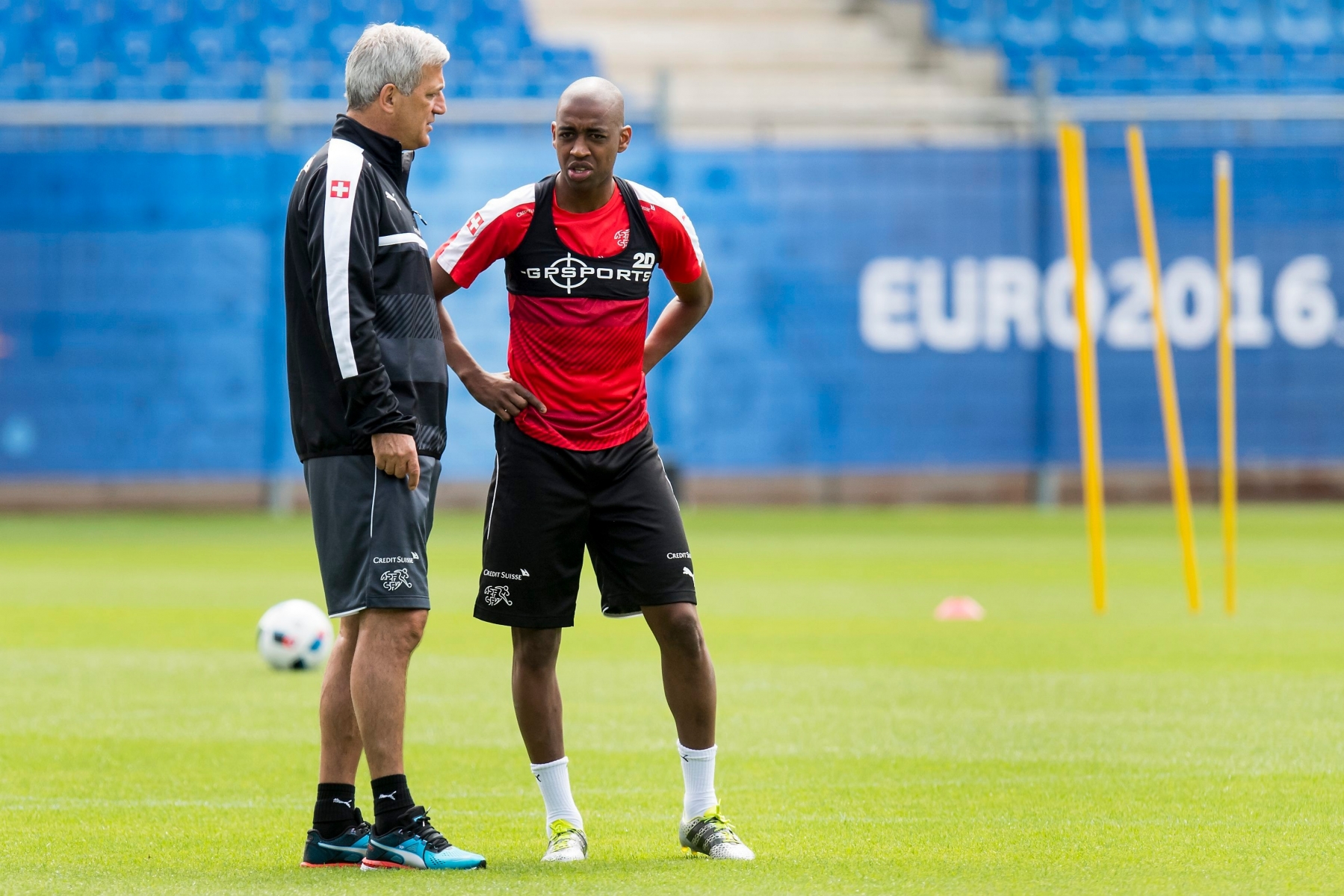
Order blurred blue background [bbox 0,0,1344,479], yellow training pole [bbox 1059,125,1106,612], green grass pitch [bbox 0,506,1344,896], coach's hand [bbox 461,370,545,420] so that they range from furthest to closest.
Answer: blurred blue background [bbox 0,0,1344,479] → yellow training pole [bbox 1059,125,1106,612] → coach's hand [bbox 461,370,545,420] → green grass pitch [bbox 0,506,1344,896]

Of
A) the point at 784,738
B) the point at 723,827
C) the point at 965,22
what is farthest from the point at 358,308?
the point at 965,22

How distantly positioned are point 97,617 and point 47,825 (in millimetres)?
5486

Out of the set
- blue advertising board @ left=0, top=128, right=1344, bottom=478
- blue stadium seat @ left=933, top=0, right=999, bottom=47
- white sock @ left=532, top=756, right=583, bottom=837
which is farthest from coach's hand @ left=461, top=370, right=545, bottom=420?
blue stadium seat @ left=933, top=0, right=999, bottom=47

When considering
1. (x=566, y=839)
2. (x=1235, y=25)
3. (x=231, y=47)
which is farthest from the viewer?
(x=1235, y=25)

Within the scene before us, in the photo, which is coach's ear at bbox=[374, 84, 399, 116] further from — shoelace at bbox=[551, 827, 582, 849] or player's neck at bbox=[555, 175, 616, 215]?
shoelace at bbox=[551, 827, 582, 849]

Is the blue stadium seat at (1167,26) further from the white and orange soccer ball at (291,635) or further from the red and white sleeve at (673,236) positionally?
the red and white sleeve at (673,236)

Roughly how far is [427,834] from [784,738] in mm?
2356

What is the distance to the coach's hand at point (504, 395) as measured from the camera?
4.74 meters

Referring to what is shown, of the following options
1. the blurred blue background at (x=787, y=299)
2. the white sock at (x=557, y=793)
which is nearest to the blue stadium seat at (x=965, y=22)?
the blurred blue background at (x=787, y=299)

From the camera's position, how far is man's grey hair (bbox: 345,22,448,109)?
14.9 ft

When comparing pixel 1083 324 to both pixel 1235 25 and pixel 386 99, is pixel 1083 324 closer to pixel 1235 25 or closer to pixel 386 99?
pixel 386 99

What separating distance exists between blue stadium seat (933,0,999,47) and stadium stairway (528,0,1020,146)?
0.15 m

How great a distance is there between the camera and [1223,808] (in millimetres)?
5207

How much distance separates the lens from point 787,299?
18047mm
